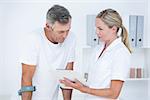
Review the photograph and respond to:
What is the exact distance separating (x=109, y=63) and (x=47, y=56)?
42 cm

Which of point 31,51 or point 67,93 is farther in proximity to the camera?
point 67,93

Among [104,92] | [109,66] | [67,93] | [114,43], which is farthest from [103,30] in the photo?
[67,93]

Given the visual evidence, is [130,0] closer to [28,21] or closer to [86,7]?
[86,7]

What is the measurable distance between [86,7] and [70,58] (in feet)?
5.24

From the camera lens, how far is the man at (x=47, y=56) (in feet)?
6.15

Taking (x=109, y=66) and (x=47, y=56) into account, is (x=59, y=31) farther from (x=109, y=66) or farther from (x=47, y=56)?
(x=109, y=66)

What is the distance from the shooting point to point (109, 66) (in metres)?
1.92

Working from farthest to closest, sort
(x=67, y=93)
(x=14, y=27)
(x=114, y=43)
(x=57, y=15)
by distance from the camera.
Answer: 1. (x=14, y=27)
2. (x=67, y=93)
3. (x=114, y=43)
4. (x=57, y=15)

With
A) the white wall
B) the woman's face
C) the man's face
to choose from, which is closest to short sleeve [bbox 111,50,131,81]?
the woman's face

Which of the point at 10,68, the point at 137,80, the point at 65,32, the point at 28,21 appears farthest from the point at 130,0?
the point at 65,32

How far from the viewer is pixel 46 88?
6.67ft

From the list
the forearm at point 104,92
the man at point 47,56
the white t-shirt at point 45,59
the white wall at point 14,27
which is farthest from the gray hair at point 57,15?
the white wall at point 14,27

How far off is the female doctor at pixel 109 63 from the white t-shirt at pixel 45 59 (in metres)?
0.11

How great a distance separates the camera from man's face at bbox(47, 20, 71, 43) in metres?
1.88
